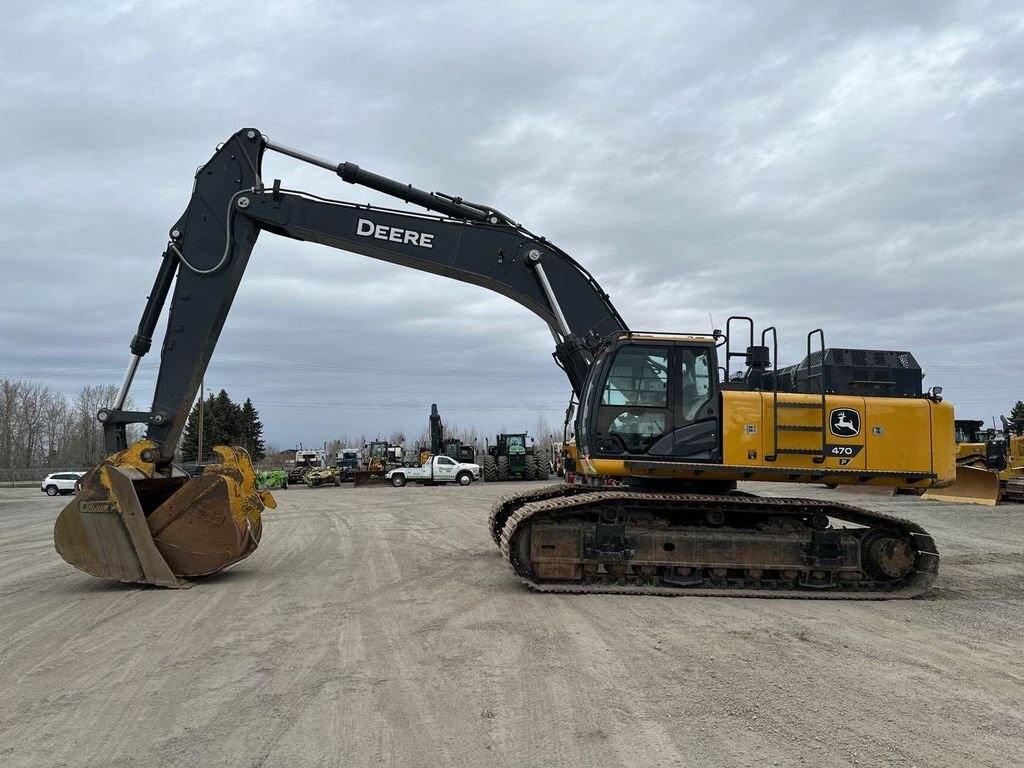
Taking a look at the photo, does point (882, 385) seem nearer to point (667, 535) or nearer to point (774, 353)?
point (774, 353)

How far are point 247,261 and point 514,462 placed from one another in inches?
1291

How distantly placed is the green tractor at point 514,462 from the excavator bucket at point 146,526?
32.9 meters

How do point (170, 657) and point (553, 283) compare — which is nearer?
point (170, 657)

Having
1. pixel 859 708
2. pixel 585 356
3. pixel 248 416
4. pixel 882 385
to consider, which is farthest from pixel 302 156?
pixel 248 416

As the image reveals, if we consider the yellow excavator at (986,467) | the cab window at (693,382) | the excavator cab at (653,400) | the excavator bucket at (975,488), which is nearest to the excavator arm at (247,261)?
the excavator cab at (653,400)

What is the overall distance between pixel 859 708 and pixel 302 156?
8.84 meters

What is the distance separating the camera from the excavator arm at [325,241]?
32.4 feet

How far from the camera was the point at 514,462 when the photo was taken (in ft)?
138

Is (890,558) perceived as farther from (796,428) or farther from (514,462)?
(514,462)

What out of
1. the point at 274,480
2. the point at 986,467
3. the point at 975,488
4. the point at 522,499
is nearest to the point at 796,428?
the point at 522,499

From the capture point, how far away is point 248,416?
243 ft

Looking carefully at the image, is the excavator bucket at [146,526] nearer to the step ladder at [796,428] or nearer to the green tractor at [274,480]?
the step ladder at [796,428]

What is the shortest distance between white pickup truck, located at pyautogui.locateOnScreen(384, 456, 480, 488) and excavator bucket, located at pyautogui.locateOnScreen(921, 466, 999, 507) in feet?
79.7

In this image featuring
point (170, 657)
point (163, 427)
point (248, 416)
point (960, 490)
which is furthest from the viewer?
point (248, 416)
